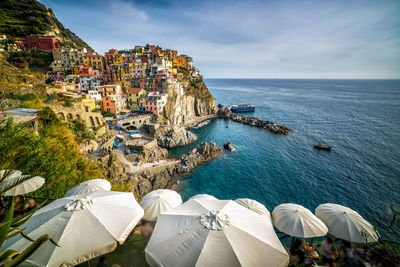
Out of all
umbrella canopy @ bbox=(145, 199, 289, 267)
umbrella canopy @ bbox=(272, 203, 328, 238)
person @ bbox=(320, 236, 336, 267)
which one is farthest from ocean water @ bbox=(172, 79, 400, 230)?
person @ bbox=(320, 236, 336, 267)

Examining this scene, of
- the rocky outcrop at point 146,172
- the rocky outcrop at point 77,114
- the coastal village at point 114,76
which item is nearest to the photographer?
the rocky outcrop at point 146,172

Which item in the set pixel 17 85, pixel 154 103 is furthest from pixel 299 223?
pixel 154 103

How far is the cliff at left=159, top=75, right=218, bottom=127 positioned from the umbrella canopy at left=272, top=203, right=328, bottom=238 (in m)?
38.4

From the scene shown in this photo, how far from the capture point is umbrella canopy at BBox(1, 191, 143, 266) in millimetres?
4113

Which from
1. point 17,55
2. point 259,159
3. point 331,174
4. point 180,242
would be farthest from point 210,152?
point 17,55

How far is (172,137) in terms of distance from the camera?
119 feet

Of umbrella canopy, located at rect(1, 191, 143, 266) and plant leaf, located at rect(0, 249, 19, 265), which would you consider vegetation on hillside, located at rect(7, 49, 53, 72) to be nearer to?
umbrella canopy, located at rect(1, 191, 143, 266)

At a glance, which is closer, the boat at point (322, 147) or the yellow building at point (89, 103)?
the yellow building at point (89, 103)

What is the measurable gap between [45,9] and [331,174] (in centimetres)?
11833

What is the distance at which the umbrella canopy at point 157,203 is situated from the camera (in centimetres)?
715

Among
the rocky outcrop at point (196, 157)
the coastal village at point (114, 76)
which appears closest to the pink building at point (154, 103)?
the coastal village at point (114, 76)

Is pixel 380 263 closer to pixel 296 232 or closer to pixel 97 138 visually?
pixel 296 232

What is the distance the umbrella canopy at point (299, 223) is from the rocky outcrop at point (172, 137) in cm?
2970

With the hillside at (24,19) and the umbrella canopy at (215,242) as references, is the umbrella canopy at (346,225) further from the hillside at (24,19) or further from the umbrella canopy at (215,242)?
the hillside at (24,19)
